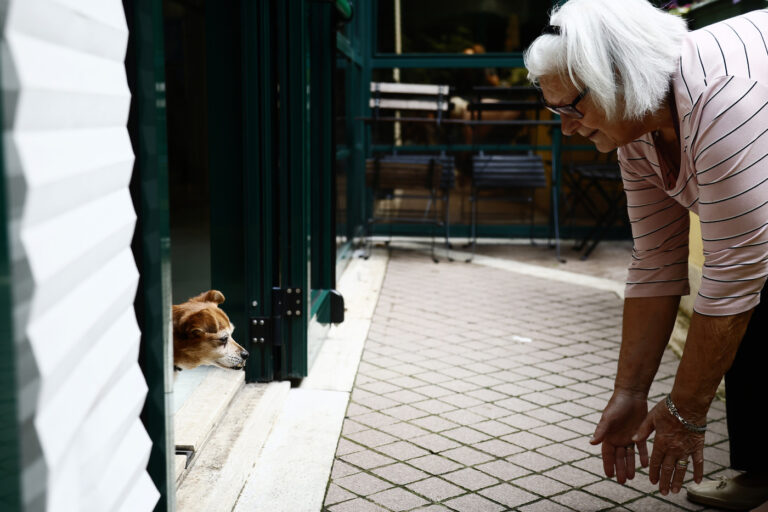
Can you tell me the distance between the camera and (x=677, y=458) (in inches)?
84.3

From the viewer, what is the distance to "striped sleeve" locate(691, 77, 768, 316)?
72.4 inches

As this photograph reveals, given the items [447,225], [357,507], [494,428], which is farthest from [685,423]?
[447,225]

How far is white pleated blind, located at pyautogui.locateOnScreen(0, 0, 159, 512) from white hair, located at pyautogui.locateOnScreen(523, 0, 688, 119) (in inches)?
44.1

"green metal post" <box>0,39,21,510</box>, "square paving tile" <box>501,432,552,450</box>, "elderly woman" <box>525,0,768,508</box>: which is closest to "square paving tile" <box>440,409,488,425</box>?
"square paving tile" <box>501,432,552,450</box>

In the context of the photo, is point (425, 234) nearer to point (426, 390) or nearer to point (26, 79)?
point (426, 390)

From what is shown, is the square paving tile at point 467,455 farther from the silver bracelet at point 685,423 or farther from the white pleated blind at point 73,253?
the white pleated blind at point 73,253

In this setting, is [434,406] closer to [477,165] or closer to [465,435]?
[465,435]

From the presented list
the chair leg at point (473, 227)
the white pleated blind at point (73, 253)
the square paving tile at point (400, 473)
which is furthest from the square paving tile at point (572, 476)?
the chair leg at point (473, 227)

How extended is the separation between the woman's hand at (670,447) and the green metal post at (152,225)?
130 cm

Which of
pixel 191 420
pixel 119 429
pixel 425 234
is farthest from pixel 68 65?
pixel 425 234

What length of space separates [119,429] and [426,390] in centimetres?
290

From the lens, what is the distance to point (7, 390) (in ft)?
2.99

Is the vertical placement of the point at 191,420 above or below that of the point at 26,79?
below

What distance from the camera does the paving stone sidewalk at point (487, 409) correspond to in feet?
9.71
